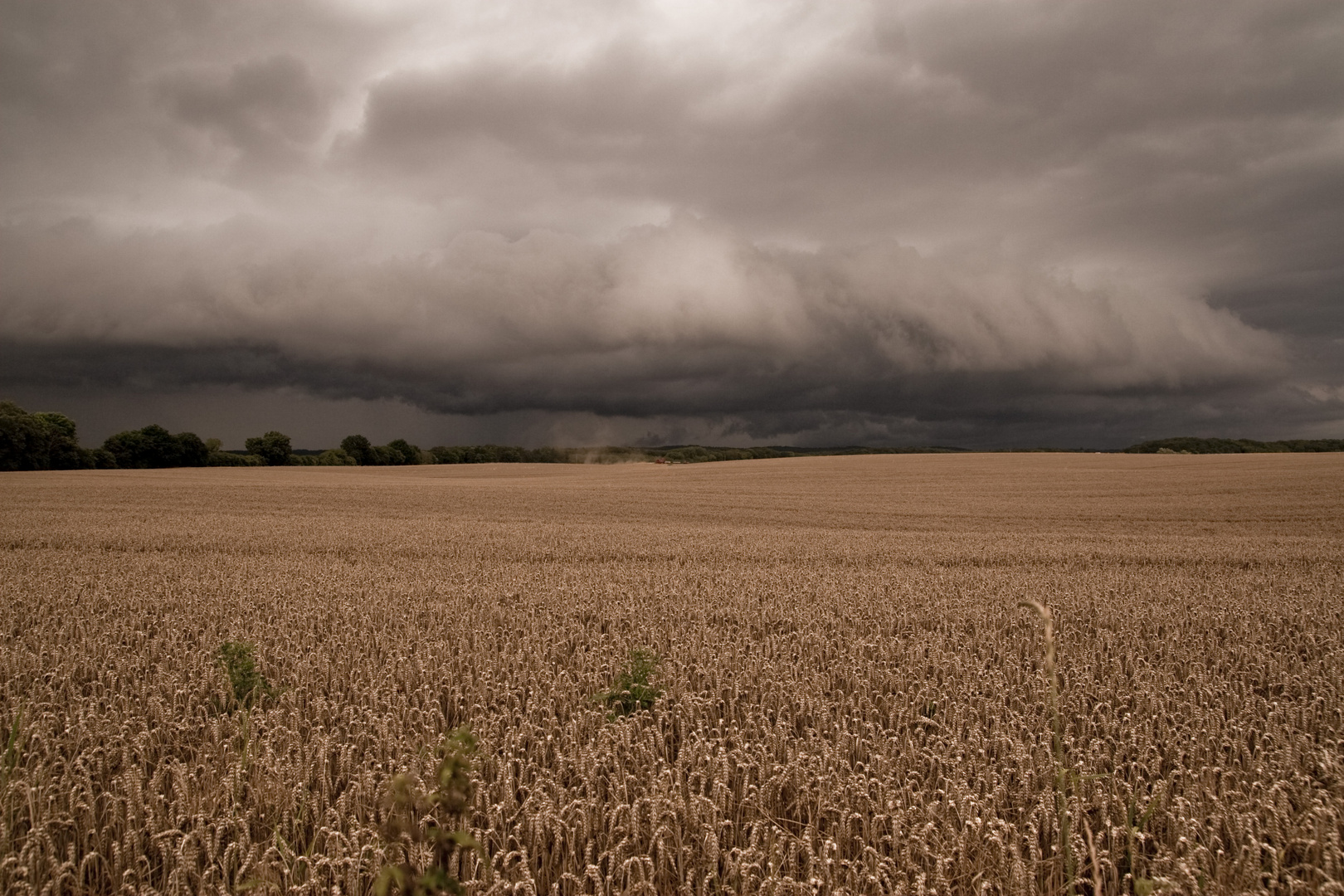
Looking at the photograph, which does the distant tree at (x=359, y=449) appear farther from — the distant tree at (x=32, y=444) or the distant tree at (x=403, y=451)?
the distant tree at (x=32, y=444)

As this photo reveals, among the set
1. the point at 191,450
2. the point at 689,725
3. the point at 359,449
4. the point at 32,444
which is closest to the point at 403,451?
the point at 359,449

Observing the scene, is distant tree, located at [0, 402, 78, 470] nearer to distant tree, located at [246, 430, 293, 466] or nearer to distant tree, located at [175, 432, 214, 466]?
distant tree, located at [175, 432, 214, 466]

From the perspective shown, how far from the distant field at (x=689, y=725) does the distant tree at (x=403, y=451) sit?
292ft

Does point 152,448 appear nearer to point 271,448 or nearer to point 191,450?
point 191,450

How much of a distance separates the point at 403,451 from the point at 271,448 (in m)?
16.9

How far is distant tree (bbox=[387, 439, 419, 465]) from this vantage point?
331ft

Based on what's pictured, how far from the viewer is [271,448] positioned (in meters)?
97.4

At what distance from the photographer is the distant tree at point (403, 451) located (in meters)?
101

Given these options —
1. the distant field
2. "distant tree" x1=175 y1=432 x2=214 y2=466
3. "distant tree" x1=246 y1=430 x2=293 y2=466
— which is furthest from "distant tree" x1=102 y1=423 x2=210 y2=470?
the distant field

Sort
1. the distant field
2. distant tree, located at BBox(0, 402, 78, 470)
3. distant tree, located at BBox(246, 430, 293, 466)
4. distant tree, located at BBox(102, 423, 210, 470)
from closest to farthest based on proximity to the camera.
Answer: the distant field < distant tree, located at BBox(0, 402, 78, 470) < distant tree, located at BBox(102, 423, 210, 470) < distant tree, located at BBox(246, 430, 293, 466)

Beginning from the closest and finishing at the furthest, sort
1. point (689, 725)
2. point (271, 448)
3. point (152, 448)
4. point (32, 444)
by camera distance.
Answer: point (689, 725) < point (32, 444) < point (152, 448) < point (271, 448)

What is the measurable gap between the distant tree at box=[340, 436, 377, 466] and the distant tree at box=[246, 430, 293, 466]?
8247 mm

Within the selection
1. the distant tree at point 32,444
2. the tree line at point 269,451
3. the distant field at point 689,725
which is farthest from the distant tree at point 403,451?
the distant field at point 689,725

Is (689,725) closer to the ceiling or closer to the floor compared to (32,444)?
closer to the floor
